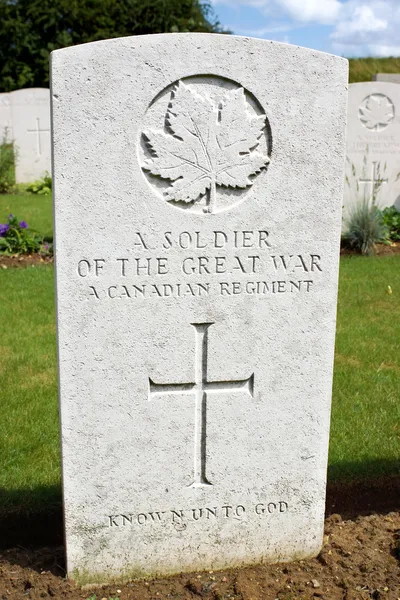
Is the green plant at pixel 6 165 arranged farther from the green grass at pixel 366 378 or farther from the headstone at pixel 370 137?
the green grass at pixel 366 378

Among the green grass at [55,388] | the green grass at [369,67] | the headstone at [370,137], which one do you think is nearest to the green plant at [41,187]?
the headstone at [370,137]

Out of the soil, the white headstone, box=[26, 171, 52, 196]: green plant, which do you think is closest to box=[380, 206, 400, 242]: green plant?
the soil

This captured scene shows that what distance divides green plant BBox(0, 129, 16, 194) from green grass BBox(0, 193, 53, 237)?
1.95 ft

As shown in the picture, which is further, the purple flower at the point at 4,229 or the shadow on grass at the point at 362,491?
the purple flower at the point at 4,229

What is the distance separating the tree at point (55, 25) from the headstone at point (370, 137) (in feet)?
45.1

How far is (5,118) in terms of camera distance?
1531 centimetres

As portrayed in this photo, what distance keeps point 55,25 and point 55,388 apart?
65.9 ft

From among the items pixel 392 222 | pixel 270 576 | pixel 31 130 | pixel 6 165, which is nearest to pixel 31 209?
pixel 6 165

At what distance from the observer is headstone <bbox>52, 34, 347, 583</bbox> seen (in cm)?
247

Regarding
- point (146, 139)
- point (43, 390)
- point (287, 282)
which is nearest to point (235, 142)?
point (146, 139)

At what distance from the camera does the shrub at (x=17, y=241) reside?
26.6ft

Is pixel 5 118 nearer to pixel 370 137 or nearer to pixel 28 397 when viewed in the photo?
pixel 370 137

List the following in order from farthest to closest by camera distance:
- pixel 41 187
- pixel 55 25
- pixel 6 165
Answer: pixel 55 25 < pixel 6 165 < pixel 41 187

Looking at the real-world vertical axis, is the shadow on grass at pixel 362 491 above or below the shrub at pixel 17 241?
below
